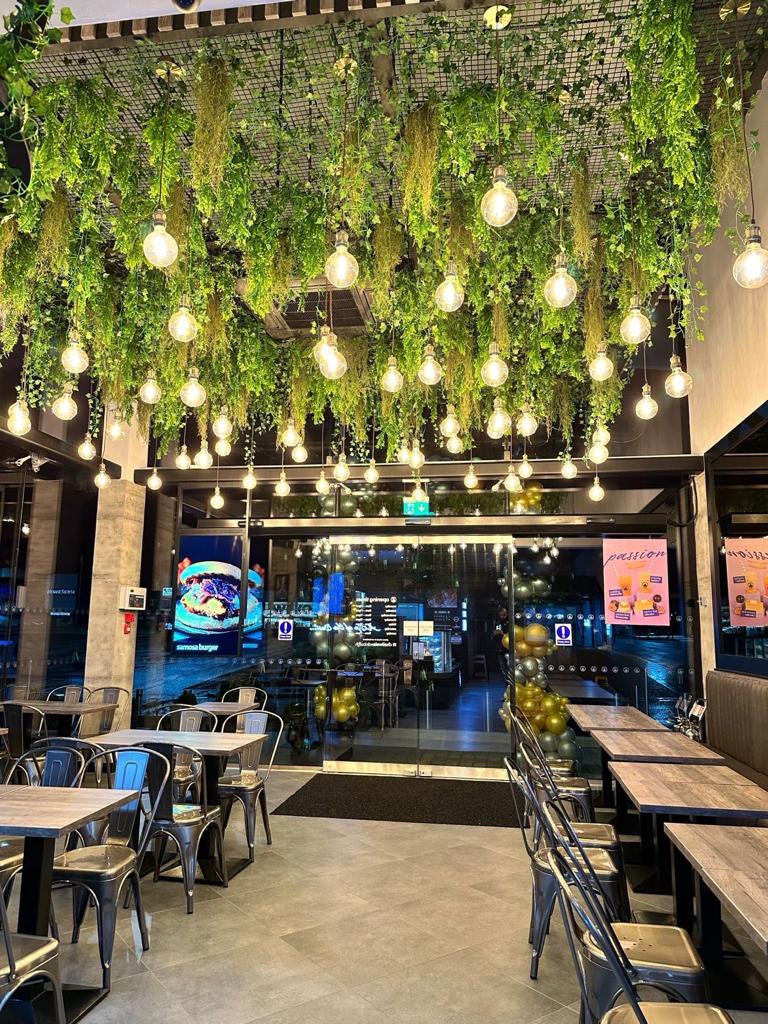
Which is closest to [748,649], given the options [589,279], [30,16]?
[589,279]

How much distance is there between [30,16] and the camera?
2223 mm

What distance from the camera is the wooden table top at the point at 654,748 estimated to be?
429 cm

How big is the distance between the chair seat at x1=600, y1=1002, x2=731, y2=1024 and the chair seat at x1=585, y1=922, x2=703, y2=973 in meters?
0.17

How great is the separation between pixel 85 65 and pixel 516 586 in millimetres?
6492

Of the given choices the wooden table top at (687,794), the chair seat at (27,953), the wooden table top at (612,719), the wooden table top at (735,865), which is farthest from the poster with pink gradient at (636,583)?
the chair seat at (27,953)

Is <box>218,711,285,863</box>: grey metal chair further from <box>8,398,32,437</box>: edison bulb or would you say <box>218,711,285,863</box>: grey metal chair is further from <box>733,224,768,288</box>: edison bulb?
<box>733,224,768,288</box>: edison bulb

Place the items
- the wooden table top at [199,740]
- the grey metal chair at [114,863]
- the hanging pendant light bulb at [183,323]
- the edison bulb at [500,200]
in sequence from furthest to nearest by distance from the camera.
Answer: the wooden table top at [199,740] < the hanging pendant light bulb at [183,323] < the grey metal chair at [114,863] < the edison bulb at [500,200]

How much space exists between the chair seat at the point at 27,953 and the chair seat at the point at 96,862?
0.69m

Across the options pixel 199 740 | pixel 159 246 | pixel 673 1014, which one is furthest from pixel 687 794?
pixel 159 246

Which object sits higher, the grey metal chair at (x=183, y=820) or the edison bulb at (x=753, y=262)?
the edison bulb at (x=753, y=262)

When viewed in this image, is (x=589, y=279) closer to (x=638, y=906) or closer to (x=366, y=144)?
(x=366, y=144)

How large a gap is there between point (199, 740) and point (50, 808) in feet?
6.62

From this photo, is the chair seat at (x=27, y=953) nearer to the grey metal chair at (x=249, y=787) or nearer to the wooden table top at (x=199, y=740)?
the wooden table top at (x=199, y=740)

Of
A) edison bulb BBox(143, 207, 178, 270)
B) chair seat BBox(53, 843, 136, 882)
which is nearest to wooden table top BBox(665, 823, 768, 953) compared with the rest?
chair seat BBox(53, 843, 136, 882)
